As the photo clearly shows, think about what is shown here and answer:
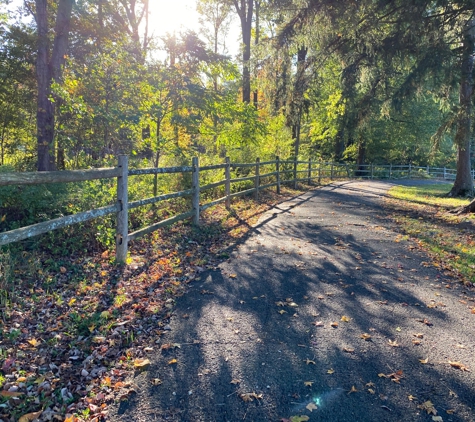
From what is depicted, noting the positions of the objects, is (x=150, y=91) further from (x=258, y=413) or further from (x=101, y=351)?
(x=258, y=413)

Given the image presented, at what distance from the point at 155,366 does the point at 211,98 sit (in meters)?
9.62

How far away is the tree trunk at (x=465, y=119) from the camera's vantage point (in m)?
9.28

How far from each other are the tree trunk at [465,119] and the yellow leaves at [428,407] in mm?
9374

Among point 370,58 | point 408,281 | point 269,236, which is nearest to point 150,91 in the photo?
point 269,236

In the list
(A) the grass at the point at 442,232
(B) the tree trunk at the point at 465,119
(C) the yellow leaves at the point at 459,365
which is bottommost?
(C) the yellow leaves at the point at 459,365

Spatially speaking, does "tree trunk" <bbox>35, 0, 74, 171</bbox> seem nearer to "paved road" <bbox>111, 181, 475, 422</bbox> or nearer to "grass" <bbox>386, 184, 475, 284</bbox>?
"paved road" <bbox>111, 181, 475, 422</bbox>

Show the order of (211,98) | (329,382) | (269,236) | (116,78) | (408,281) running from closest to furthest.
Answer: (329,382), (408,281), (269,236), (116,78), (211,98)

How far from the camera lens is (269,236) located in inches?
313

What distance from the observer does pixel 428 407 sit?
2.61 meters

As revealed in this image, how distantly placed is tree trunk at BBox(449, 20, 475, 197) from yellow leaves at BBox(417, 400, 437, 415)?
937 cm

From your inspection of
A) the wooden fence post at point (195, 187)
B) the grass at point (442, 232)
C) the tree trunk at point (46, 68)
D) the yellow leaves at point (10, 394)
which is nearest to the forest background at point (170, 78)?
the tree trunk at point (46, 68)

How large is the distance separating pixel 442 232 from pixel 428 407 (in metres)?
6.99

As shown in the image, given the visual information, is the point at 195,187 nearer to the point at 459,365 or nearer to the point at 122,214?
the point at 122,214

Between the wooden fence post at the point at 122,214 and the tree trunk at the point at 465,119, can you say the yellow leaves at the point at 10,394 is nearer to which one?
the wooden fence post at the point at 122,214
